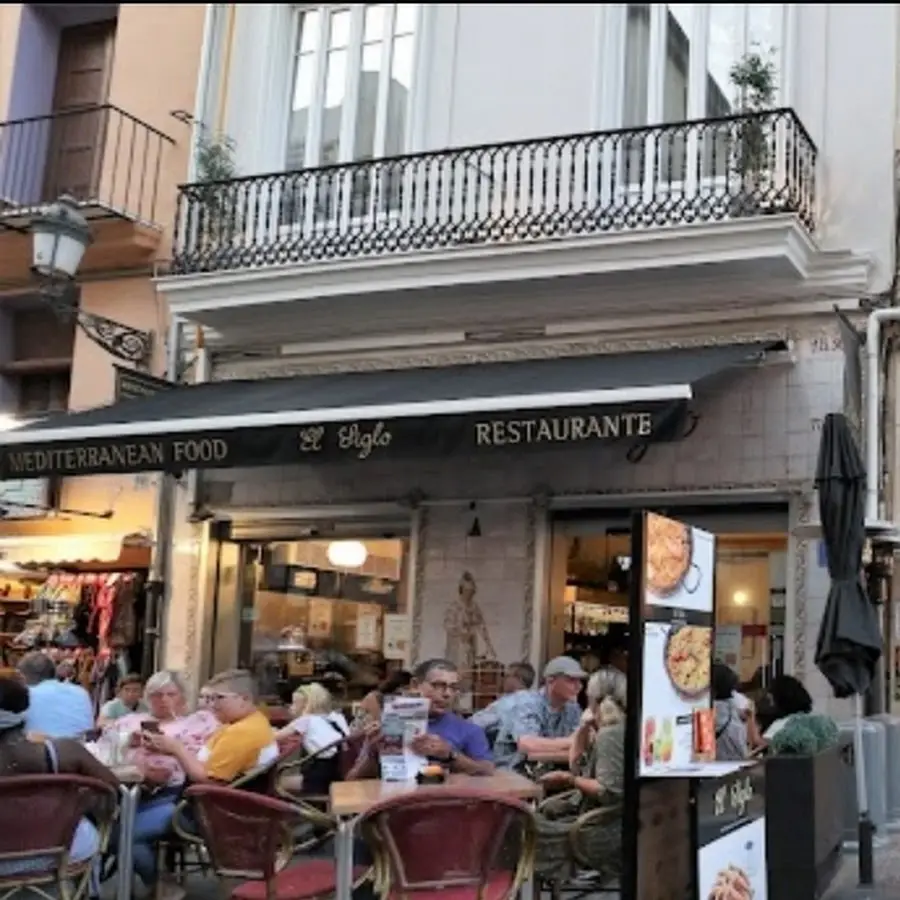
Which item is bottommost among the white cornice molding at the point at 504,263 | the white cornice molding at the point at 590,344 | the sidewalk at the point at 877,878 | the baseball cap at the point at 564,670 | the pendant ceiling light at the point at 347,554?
the sidewalk at the point at 877,878

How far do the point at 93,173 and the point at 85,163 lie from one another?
32cm

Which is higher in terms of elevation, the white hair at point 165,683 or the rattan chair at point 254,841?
the white hair at point 165,683

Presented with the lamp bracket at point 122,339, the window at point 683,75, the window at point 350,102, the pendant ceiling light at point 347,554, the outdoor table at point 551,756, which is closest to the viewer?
the outdoor table at point 551,756

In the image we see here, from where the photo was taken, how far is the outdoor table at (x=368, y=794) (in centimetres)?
535

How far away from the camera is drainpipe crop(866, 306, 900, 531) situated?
10203 millimetres

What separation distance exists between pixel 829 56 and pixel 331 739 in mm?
6988

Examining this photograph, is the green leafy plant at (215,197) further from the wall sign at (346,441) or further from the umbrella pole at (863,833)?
the umbrella pole at (863,833)

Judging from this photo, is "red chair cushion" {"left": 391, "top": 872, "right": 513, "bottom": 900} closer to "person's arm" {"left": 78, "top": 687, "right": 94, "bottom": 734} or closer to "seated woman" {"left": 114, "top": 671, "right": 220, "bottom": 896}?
"seated woman" {"left": 114, "top": 671, "right": 220, "bottom": 896}

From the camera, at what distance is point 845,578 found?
8.10m

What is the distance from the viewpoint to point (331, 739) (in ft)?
24.8

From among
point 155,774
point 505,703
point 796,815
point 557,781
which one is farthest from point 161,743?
point 796,815

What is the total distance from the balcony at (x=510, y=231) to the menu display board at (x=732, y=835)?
5.19 metres

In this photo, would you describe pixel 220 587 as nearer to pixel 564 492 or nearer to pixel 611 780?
pixel 564 492

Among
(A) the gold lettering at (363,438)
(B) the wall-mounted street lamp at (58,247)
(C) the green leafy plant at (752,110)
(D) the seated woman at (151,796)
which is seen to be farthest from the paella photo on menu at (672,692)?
(B) the wall-mounted street lamp at (58,247)
